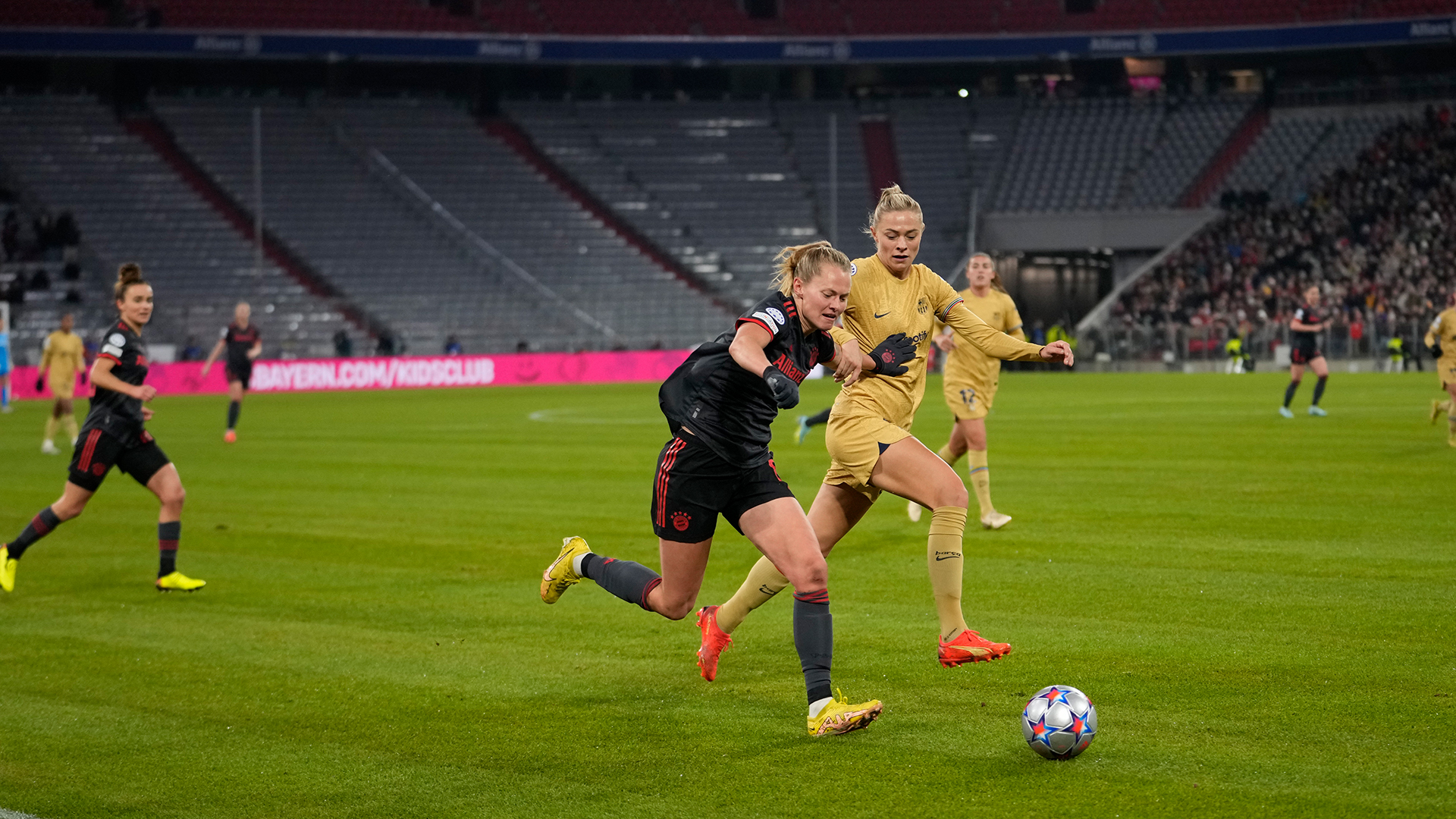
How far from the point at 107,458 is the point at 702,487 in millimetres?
5859

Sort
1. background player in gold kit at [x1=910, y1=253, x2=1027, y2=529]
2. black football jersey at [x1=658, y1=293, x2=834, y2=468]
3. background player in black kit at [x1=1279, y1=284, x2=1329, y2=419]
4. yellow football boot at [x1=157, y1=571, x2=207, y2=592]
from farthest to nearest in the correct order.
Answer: background player in black kit at [x1=1279, y1=284, x2=1329, y2=419]
background player in gold kit at [x1=910, y1=253, x2=1027, y2=529]
yellow football boot at [x1=157, y1=571, x2=207, y2=592]
black football jersey at [x1=658, y1=293, x2=834, y2=468]

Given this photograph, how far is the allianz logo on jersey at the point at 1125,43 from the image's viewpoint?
5800 cm

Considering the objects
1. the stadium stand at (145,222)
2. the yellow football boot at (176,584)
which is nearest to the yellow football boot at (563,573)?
the yellow football boot at (176,584)

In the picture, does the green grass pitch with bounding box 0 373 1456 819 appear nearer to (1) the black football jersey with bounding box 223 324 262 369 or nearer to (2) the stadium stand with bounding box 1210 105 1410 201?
(1) the black football jersey with bounding box 223 324 262 369

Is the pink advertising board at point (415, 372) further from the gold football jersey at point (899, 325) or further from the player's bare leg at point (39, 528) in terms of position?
the gold football jersey at point (899, 325)

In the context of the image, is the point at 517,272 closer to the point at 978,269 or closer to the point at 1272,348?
the point at 1272,348

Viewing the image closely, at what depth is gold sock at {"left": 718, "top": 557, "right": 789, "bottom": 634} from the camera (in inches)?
300

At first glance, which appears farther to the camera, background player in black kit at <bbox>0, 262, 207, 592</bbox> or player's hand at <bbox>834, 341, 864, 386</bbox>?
background player in black kit at <bbox>0, 262, 207, 592</bbox>

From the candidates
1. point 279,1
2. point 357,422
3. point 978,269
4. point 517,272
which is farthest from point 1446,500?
point 279,1

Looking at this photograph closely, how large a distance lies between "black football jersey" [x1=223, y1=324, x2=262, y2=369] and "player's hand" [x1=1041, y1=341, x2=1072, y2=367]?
2167cm

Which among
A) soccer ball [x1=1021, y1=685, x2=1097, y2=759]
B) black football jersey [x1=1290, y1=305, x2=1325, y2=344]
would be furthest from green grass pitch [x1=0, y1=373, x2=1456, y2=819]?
black football jersey [x1=1290, y1=305, x2=1325, y2=344]

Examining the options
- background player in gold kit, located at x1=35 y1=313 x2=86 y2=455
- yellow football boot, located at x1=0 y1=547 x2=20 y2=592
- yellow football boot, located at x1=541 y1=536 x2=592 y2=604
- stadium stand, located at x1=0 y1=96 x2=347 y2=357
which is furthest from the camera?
stadium stand, located at x1=0 y1=96 x2=347 y2=357

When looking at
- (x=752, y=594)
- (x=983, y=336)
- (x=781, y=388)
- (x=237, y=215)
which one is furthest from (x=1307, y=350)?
(x=237, y=215)

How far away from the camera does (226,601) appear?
10.7m
